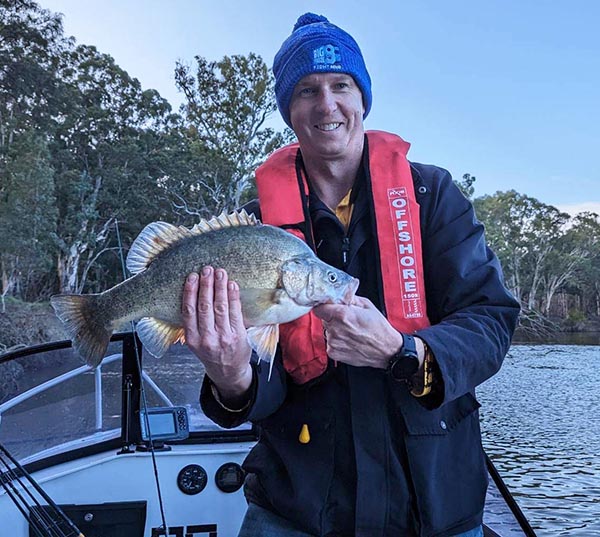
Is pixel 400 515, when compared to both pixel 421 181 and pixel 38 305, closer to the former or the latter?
pixel 421 181

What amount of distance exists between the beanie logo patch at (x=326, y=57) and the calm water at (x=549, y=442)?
31.1 ft

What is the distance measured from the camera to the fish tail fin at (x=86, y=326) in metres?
2.55

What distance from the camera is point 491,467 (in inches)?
133

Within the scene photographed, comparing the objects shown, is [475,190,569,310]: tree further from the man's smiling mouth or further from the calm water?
the man's smiling mouth

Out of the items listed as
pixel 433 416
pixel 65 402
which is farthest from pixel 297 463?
pixel 65 402

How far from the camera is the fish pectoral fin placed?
8.43 ft

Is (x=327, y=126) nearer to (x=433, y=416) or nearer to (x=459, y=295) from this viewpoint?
(x=459, y=295)

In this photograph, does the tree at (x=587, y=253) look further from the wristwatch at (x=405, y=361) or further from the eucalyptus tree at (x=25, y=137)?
the wristwatch at (x=405, y=361)

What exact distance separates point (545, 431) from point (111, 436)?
14.9 m

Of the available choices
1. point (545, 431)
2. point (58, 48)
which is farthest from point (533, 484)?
point (58, 48)

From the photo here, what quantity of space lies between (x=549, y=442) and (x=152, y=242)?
15.0 metres

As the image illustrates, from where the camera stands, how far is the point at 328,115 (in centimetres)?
260

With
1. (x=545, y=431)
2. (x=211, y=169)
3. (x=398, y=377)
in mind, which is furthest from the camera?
(x=211, y=169)

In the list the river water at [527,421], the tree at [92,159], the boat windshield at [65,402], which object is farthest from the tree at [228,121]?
the boat windshield at [65,402]
